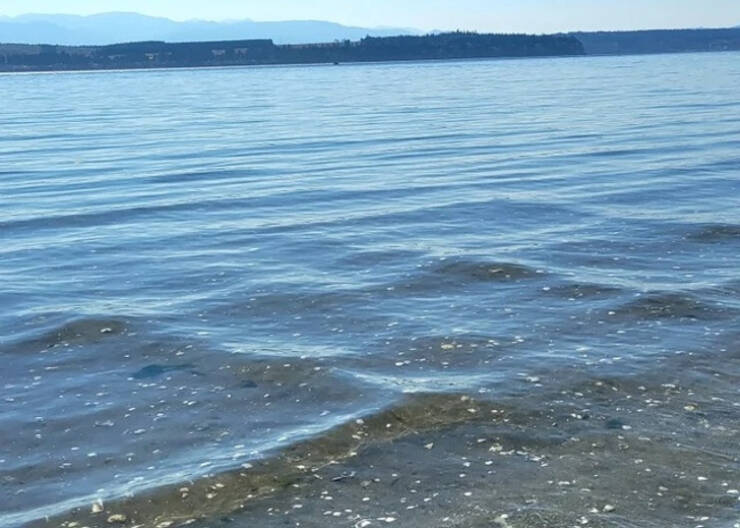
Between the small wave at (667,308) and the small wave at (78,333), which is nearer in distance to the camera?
the small wave at (78,333)

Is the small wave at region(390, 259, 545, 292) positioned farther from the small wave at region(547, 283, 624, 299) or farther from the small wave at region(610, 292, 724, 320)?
the small wave at region(610, 292, 724, 320)

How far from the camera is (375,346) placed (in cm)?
1293

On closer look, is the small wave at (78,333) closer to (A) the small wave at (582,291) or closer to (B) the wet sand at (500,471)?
(B) the wet sand at (500,471)

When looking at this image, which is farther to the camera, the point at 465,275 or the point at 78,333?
the point at 465,275

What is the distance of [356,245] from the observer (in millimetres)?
18984

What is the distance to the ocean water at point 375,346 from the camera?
29.0ft


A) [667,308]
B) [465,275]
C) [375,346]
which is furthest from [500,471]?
[465,275]

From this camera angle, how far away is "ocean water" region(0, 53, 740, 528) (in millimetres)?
8836

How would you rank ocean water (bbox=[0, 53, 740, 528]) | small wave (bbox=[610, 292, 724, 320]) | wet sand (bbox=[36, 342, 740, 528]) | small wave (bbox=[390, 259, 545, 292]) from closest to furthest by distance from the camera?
wet sand (bbox=[36, 342, 740, 528])
ocean water (bbox=[0, 53, 740, 528])
small wave (bbox=[610, 292, 724, 320])
small wave (bbox=[390, 259, 545, 292])

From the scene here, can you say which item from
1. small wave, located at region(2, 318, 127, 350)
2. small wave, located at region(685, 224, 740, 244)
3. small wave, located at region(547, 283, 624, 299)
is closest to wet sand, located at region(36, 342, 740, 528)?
small wave, located at region(547, 283, 624, 299)

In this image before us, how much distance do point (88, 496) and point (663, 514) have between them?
14.9ft

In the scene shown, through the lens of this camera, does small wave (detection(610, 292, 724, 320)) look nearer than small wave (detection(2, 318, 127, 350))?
No

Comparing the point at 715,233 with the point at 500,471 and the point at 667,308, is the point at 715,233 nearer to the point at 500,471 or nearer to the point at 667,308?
the point at 667,308

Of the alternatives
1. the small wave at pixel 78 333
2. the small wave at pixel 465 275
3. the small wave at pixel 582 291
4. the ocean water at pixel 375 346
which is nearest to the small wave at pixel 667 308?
the ocean water at pixel 375 346
